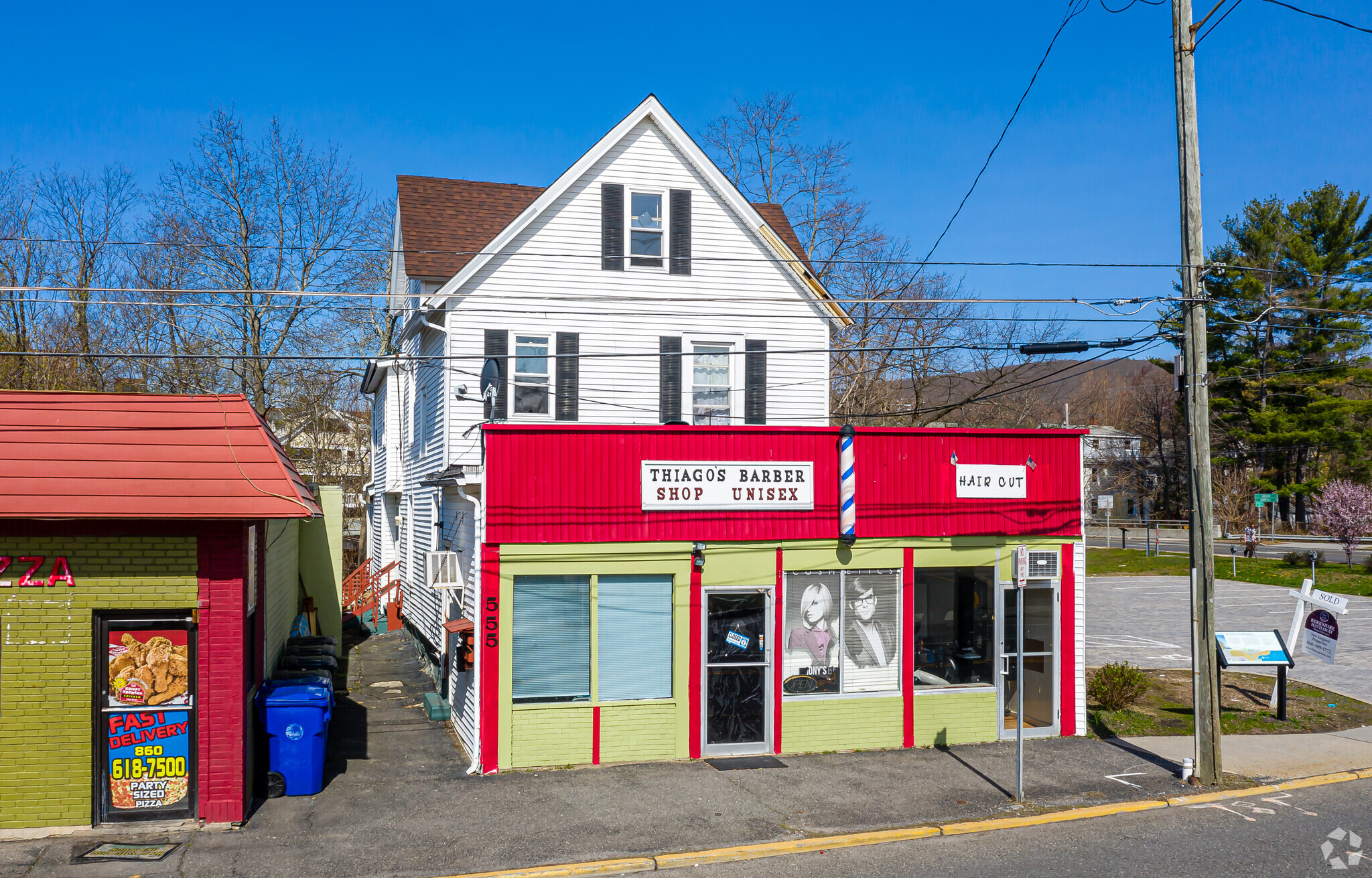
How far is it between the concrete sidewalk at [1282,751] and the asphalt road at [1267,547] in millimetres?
33869

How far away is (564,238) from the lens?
18453 mm

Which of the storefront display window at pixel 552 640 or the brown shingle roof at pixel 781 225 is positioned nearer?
the storefront display window at pixel 552 640

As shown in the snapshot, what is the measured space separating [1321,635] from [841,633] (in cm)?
824

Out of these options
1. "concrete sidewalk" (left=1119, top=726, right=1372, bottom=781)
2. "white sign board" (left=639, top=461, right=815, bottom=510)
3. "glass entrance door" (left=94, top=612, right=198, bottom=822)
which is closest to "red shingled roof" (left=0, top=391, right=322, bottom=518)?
"glass entrance door" (left=94, top=612, right=198, bottom=822)

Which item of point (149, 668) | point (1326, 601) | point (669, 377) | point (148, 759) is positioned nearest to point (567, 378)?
point (669, 377)

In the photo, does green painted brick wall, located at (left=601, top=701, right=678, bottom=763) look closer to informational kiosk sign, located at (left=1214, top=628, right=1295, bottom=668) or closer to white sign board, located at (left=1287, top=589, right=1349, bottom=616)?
informational kiosk sign, located at (left=1214, top=628, right=1295, bottom=668)

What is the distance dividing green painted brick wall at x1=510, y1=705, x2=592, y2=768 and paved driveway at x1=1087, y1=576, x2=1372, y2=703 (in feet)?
37.9

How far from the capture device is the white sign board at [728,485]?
1190 cm

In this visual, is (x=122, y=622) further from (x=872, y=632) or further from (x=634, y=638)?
(x=872, y=632)

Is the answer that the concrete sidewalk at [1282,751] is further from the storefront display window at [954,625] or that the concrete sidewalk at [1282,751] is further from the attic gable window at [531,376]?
the attic gable window at [531,376]

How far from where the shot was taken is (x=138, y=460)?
9.48m

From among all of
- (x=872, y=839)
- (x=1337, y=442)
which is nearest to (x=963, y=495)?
(x=872, y=839)

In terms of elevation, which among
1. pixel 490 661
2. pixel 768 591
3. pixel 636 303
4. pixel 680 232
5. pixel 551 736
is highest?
pixel 680 232

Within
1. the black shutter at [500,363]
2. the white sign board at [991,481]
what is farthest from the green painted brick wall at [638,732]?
the black shutter at [500,363]
